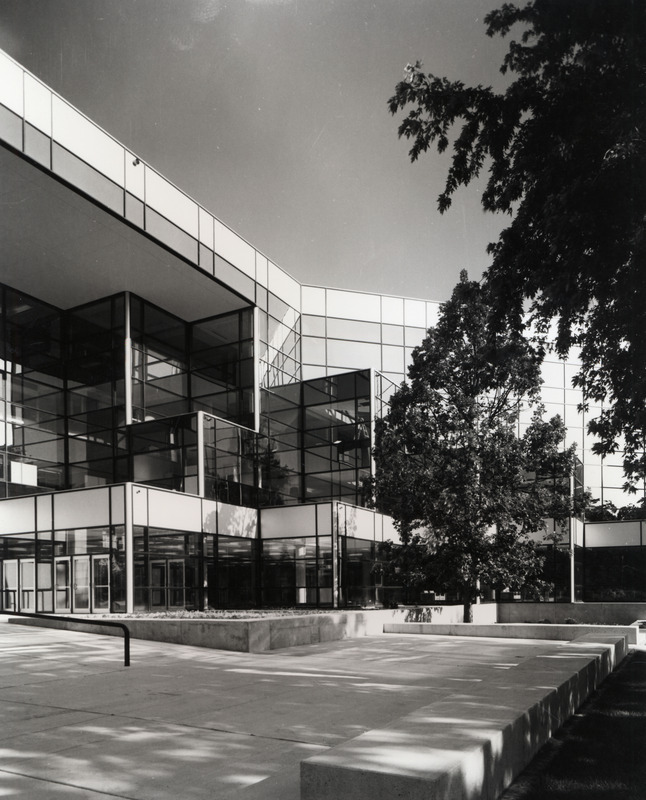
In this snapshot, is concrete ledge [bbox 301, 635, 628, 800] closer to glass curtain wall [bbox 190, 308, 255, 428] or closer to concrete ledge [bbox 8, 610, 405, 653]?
concrete ledge [bbox 8, 610, 405, 653]

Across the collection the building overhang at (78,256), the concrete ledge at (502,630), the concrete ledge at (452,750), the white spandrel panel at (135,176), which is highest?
the white spandrel panel at (135,176)

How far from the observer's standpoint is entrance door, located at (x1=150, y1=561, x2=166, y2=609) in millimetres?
25406

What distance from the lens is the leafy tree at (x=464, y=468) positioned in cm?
2469

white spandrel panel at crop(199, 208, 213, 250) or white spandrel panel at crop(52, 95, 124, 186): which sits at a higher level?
white spandrel panel at crop(52, 95, 124, 186)

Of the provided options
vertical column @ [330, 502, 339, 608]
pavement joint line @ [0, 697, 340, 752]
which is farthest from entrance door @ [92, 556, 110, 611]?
pavement joint line @ [0, 697, 340, 752]

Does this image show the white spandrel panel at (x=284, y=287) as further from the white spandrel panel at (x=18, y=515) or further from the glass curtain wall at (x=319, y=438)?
the white spandrel panel at (x=18, y=515)

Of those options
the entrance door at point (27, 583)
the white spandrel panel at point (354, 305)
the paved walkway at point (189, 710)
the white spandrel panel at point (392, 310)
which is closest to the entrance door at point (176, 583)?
the entrance door at point (27, 583)

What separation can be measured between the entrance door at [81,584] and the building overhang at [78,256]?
10.7 metres

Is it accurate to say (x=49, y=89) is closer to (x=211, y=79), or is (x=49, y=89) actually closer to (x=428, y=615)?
(x=211, y=79)

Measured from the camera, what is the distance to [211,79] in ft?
40.5

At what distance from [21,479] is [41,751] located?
24.9 meters

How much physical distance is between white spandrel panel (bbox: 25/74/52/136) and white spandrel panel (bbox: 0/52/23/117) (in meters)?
0.26

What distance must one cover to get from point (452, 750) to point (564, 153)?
6.69 metres

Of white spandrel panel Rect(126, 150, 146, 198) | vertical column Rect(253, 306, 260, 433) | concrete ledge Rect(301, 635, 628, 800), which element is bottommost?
concrete ledge Rect(301, 635, 628, 800)
